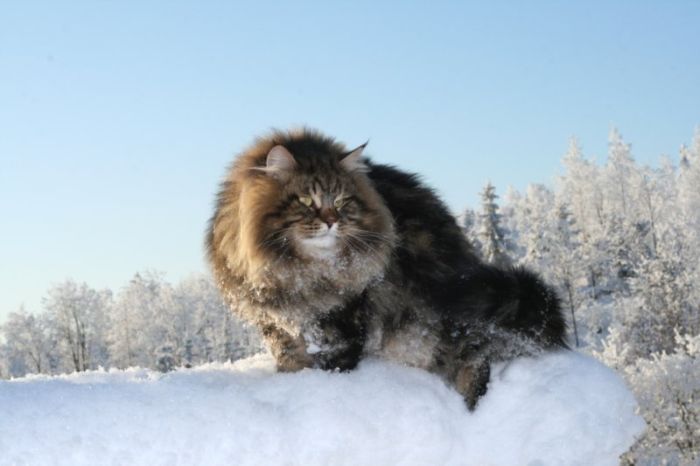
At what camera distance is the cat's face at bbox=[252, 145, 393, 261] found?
3551mm

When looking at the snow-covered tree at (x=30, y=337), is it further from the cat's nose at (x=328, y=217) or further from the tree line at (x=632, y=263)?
the cat's nose at (x=328, y=217)

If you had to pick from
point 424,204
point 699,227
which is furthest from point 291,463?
point 699,227

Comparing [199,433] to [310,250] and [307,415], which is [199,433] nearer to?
[307,415]

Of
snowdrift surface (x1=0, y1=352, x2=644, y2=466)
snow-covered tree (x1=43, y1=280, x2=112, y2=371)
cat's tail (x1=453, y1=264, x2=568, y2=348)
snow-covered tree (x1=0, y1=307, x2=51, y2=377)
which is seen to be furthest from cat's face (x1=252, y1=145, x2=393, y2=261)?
snow-covered tree (x1=0, y1=307, x2=51, y2=377)

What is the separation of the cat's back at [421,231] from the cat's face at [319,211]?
7.5 inches

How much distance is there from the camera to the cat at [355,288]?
11.5 ft

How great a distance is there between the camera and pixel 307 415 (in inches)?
112

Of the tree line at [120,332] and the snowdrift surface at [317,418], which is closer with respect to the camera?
the snowdrift surface at [317,418]

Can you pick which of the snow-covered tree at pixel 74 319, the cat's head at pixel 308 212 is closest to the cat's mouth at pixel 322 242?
the cat's head at pixel 308 212

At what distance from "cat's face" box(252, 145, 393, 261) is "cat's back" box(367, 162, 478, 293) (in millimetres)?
190

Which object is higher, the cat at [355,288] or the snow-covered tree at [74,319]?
the cat at [355,288]

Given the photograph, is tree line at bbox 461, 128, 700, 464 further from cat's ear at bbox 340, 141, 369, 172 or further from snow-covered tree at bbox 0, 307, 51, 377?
snow-covered tree at bbox 0, 307, 51, 377

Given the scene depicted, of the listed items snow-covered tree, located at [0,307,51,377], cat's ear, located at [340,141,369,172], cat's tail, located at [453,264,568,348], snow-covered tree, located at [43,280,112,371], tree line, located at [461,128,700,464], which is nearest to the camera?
cat's tail, located at [453,264,568,348]

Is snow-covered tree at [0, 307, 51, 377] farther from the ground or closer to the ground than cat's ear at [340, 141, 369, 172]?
closer to the ground
